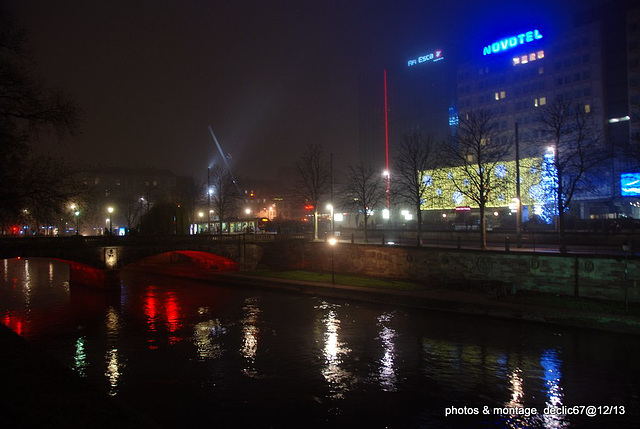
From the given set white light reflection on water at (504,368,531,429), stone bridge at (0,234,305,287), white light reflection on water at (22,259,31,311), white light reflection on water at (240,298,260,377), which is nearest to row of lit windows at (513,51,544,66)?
stone bridge at (0,234,305,287)

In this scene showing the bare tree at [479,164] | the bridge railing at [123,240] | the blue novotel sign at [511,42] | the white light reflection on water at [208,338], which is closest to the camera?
the white light reflection on water at [208,338]

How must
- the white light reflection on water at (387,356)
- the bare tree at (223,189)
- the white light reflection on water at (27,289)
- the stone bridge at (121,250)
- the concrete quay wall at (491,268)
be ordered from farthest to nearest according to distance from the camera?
the bare tree at (223,189)
the stone bridge at (121,250)
the white light reflection on water at (27,289)
the concrete quay wall at (491,268)
the white light reflection on water at (387,356)

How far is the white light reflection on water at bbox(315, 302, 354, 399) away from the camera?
17.8m

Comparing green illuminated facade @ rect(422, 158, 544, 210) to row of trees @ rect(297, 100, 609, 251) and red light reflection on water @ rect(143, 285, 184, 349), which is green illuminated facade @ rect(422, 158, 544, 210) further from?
red light reflection on water @ rect(143, 285, 184, 349)

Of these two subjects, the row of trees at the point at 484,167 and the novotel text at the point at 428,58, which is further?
the novotel text at the point at 428,58

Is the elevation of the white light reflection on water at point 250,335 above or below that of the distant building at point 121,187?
below

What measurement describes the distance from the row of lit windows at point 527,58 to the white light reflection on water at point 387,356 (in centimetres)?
8361

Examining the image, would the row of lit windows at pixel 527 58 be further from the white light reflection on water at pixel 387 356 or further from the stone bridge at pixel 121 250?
the white light reflection on water at pixel 387 356

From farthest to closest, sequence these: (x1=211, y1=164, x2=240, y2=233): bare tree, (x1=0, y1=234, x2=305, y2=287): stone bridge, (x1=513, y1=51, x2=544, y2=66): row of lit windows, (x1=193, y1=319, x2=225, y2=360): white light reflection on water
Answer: (x1=513, y1=51, x2=544, y2=66): row of lit windows
(x1=211, y1=164, x2=240, y2=233): bare tree
(x1=0, y1=234, x2=305, y2=287): stone bridge
(x1=193, y1=319, x2=225, y2=360): white light reflection on water

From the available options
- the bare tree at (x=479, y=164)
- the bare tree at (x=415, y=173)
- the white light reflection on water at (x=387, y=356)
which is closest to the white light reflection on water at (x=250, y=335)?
the white light reflection on water at (x=387, y=356)

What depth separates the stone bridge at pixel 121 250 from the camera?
128ft

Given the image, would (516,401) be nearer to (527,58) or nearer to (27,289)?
(27,289)

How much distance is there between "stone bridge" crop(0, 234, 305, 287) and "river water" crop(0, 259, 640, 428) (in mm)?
6394

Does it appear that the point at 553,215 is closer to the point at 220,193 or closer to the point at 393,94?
the point at 220,193
